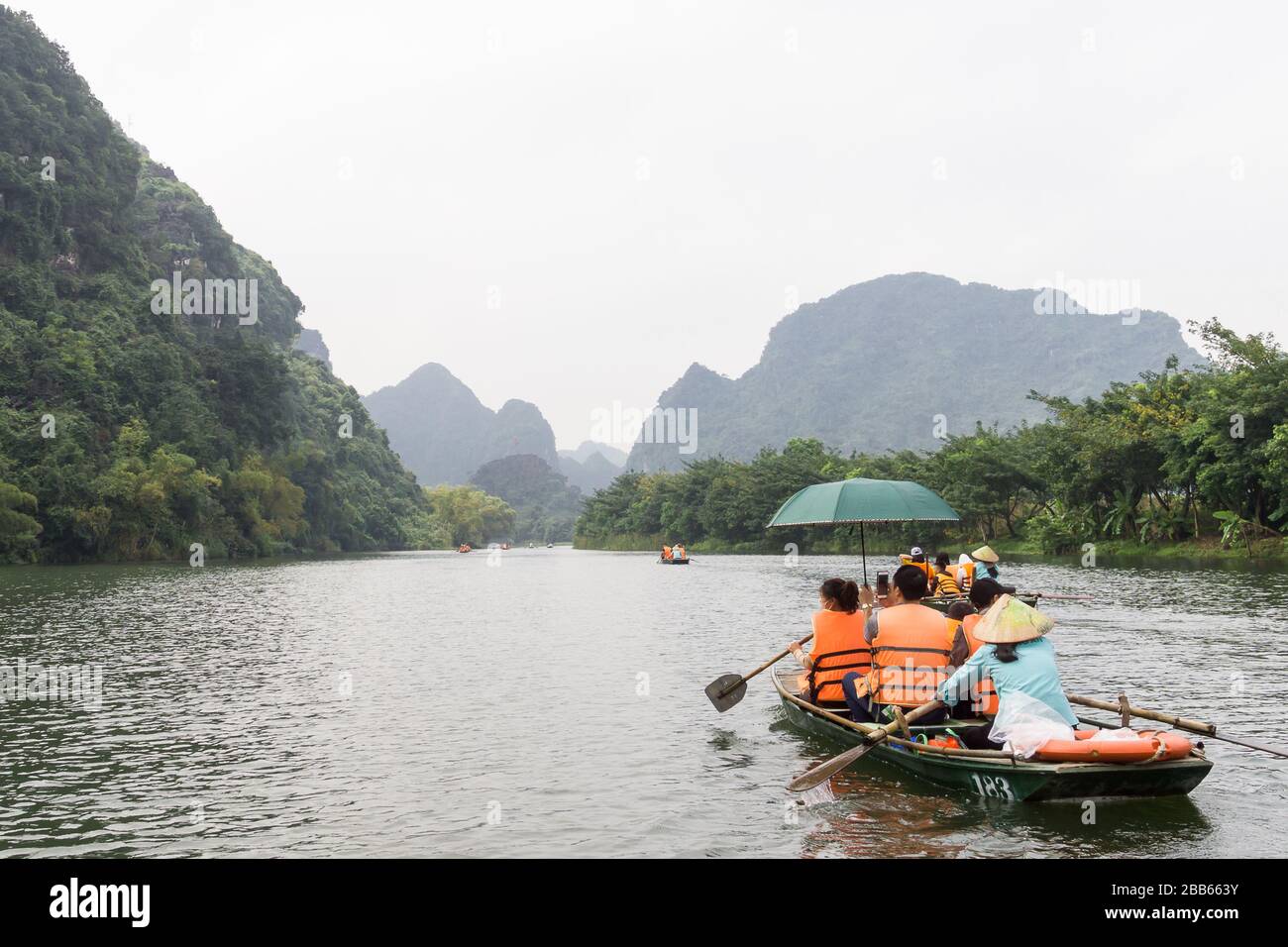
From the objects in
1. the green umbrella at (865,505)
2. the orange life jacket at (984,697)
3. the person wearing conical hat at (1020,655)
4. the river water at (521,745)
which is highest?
the green umbrella at (865,505)

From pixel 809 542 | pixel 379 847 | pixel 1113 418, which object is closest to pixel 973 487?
pixel 1113 418

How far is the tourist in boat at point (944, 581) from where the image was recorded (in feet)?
67.2

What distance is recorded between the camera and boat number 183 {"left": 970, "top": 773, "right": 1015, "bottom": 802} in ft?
26.2

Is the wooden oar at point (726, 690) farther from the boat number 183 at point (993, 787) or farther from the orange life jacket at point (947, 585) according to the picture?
the orange life jacket at point (947, 585)

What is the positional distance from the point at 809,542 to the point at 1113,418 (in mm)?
34832

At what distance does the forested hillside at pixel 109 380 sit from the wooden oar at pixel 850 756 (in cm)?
4910

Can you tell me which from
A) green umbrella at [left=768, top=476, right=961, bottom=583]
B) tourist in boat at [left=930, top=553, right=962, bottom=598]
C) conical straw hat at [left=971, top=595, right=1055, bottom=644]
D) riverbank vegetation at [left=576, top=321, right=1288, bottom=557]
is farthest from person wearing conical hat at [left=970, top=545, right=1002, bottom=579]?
riverbank vegetation at [left=576, top=321, right=1288, bottom=557]

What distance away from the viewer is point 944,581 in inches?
818

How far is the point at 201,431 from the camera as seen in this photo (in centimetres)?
6544

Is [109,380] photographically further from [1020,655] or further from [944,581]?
[1020,655]

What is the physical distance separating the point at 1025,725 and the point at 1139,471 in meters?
43.0

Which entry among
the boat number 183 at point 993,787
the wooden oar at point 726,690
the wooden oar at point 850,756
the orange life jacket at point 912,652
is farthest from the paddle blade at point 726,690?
the boat number 183 at point 993,787

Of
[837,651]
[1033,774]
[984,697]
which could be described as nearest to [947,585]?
[837,651]

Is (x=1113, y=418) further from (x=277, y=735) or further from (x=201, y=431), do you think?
(x=201, y=431)
